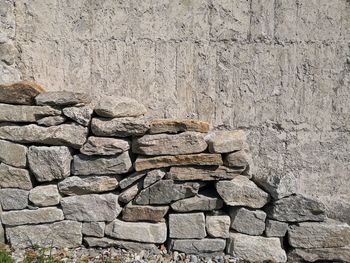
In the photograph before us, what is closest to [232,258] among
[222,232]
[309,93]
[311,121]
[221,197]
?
[222,232]

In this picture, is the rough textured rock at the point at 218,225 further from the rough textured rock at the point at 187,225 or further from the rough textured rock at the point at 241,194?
the rough textured rock at the point at 241,194

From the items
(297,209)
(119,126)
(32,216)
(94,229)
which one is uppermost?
(119,126)

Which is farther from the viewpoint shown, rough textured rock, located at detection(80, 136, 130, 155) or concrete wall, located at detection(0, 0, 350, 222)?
concrete wall, located at detection(0, 0, 350, 222)

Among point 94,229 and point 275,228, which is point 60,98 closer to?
point 94,229

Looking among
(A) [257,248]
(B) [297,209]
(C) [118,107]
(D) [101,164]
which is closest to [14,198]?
(D) [101,164]

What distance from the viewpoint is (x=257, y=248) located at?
3043 millimetres

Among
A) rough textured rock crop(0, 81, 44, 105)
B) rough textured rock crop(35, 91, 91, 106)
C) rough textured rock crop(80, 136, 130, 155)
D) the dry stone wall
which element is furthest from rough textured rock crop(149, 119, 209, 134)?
rough textured rock crop(0, 81, 44, 105)

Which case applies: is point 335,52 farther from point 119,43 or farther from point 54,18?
point 54,18

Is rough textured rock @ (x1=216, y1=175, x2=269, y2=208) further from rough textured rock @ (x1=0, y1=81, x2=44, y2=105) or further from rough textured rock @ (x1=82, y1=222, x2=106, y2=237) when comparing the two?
rough textured rock @ (x1=0, y1=81, x2=44, y2=105)

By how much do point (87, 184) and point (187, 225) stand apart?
920mm

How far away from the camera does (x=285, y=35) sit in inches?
123

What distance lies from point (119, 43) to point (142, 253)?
6.08 ft

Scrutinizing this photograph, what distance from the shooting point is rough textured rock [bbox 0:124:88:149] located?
2959 mm

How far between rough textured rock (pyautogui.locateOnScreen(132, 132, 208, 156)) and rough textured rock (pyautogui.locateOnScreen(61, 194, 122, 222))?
546mm
